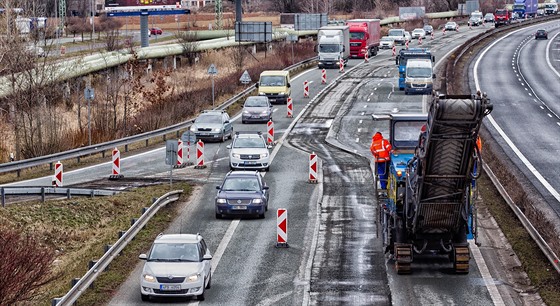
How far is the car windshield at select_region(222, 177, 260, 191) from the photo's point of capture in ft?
109

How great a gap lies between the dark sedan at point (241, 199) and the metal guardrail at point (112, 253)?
223cm

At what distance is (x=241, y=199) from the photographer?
32.5 metres

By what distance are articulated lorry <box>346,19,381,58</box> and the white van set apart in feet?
86.5

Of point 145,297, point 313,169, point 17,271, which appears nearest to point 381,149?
point 145,297

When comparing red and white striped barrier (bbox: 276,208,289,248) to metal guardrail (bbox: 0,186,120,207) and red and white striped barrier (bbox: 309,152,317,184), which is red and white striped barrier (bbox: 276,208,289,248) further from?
red and white striped barrier (bbox: 309,152,317,184)

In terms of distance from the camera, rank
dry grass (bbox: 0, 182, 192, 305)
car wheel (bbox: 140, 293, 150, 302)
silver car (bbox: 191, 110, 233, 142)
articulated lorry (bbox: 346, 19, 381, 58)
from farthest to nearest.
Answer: articulated lorry (bbox: 346, 19, 381, 58) → silver car (bbox: 191, 110, 233, 142) → dry grass (bbox: 0, 182, 192, 305) → car wheel (bbox: 140, 293, 150, 302)

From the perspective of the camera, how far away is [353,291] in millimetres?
24188

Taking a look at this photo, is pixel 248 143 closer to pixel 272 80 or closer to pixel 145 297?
pixel 145 297

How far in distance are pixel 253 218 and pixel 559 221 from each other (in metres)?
9.91

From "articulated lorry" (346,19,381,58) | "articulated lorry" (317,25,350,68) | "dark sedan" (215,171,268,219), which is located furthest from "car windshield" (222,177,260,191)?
"articulated lorry" (346,19,381,58)

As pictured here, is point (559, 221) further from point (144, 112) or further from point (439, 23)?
point (439, 23)

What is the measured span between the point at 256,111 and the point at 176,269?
1366 inches

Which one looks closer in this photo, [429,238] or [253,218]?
[429,238]

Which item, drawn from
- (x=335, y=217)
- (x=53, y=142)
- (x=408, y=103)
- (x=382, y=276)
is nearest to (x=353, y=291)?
(x=382, y=276)
